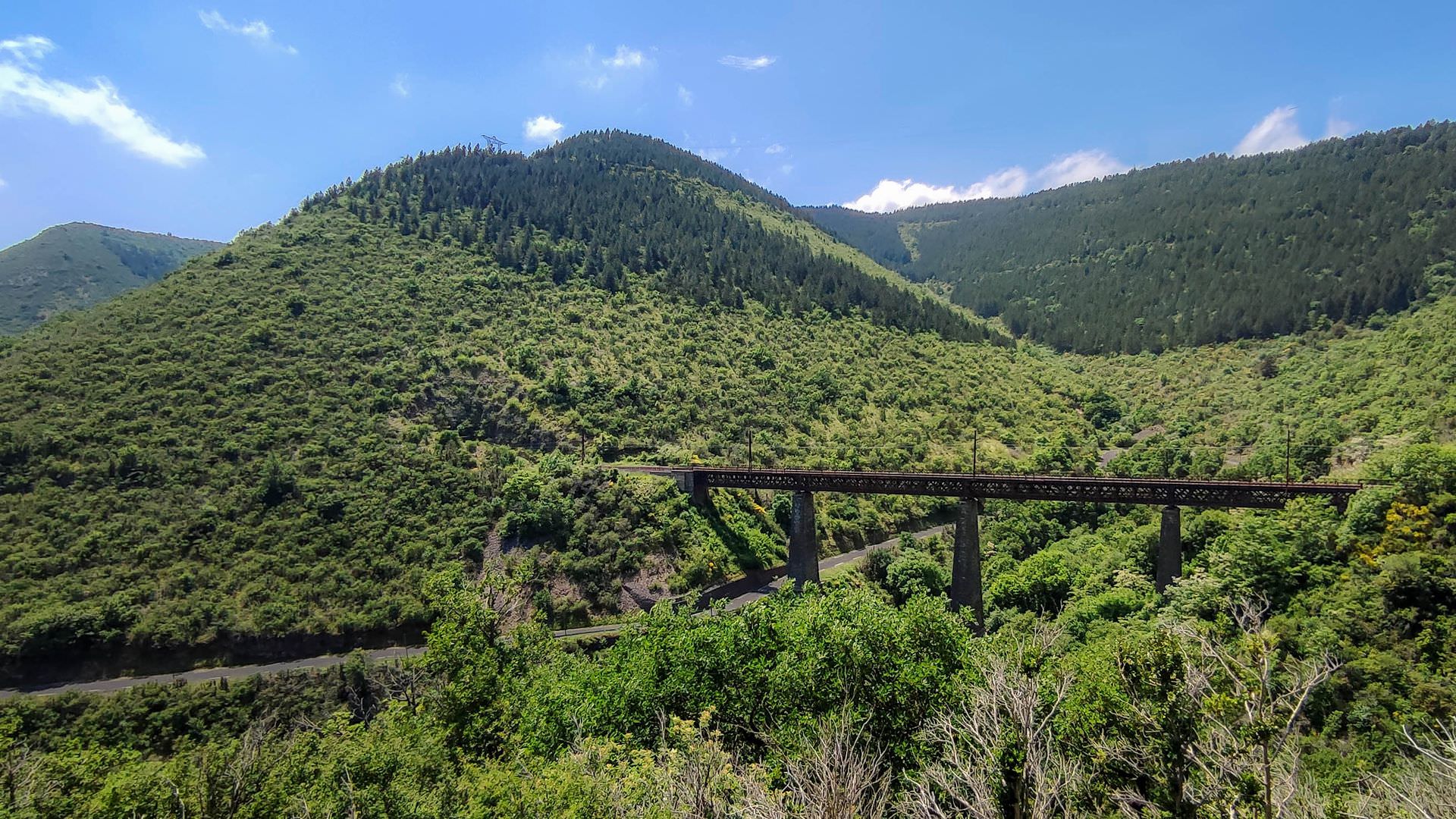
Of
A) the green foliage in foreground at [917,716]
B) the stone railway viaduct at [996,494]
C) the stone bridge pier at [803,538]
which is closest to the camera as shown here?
the green foliage in foreground at [917,716]

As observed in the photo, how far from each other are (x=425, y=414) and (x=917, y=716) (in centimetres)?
6254

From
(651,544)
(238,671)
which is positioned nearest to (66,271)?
(238,671)

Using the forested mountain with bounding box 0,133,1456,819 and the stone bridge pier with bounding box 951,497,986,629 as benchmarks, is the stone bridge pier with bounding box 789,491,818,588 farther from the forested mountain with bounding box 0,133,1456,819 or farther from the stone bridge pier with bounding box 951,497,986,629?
the stone bridge pier with bounding box 951,497,986,629

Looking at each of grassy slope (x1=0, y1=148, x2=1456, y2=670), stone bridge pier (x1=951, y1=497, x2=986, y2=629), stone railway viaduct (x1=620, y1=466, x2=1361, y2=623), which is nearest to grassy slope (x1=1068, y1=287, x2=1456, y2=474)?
grassy slope (x1=0, y1=148, x2=1456, y2=670)

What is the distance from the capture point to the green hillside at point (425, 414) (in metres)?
42.4

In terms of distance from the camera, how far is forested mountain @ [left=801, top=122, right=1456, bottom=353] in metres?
101

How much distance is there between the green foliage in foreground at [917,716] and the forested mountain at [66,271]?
507 feet

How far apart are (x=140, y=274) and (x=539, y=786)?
24545 cm

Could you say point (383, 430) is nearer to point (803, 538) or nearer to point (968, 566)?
point (803, 538)

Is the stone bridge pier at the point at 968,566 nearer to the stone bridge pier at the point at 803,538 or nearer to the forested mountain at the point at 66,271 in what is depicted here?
the stone bridge pier at the point at 803,538

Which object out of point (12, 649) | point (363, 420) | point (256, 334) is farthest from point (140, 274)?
point (12, 649)

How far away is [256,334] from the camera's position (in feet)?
216

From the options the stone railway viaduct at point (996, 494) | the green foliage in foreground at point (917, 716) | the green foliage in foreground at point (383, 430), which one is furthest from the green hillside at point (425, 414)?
the green foliage in foreground at point (917, 716)

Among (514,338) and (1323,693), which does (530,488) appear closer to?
(514,338)
